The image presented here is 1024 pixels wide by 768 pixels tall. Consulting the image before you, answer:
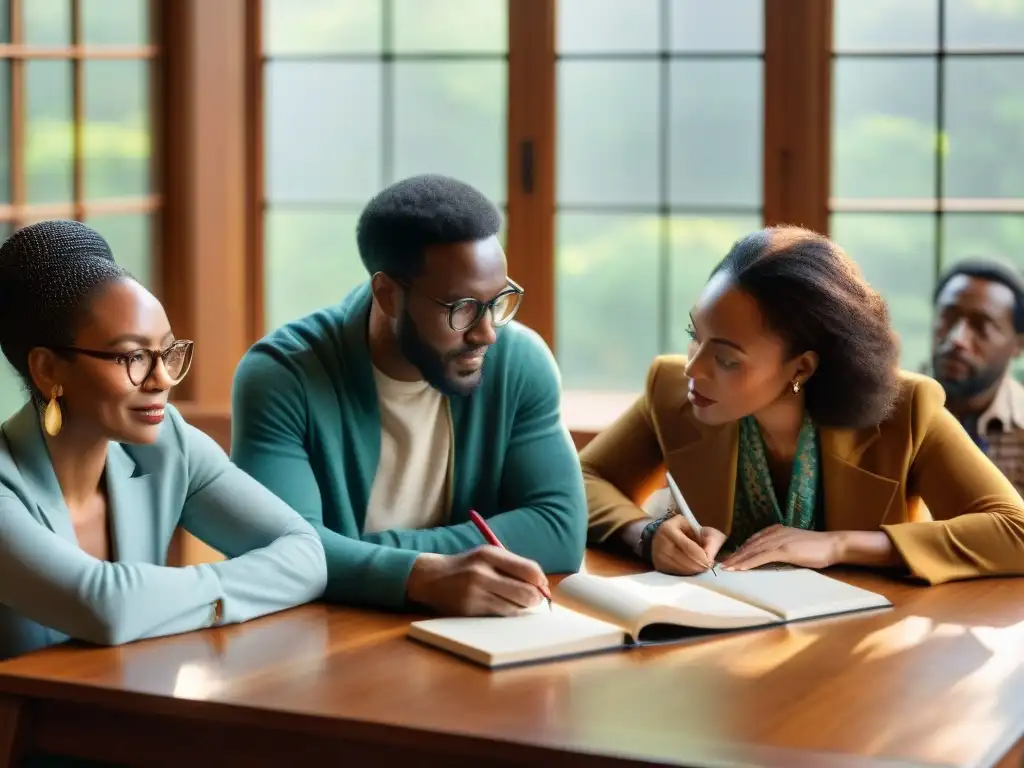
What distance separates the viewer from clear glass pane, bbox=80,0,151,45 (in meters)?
3.92

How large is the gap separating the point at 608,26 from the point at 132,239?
1.35m

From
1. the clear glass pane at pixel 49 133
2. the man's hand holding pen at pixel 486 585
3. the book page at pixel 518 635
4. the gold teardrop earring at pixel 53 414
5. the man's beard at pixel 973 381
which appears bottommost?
the book page at pixel 518 635

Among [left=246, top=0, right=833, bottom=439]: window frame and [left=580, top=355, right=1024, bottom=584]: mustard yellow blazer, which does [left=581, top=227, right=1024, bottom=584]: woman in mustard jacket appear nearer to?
[left=580, top=355, right=1024, bottom=584]: mustard yellow blazer

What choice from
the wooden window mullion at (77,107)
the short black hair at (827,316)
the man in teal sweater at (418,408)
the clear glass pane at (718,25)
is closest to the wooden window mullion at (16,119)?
the wooden window mullion at (77,107)

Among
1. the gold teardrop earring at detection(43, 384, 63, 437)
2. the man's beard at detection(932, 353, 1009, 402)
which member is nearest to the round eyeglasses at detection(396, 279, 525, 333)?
the gold teardrop earring at detection(43, 384, 63, 437)

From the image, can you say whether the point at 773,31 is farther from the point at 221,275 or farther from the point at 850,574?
the point at 850,574

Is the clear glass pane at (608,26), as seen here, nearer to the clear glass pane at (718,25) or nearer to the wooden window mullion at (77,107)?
the clear glass pane at (718,25)

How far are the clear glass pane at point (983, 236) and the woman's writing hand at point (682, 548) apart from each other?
6.39 ft

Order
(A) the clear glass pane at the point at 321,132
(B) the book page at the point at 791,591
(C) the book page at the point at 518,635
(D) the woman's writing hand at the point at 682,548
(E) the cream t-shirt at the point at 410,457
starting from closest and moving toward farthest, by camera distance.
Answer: (C) the book page at the point at 518,635, (B) the book page at the point at 791,591, (D) the woman's writing hand at the point at 682,548, (E) the cream t-shirt at the point at 410,457, (A) the clear glass pane at the point at 321,132

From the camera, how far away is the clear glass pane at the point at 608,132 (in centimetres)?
430

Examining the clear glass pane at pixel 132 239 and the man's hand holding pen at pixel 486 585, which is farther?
the clear glass pane at pixel 132 239

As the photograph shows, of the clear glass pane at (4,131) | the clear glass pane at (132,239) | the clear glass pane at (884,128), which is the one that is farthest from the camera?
the clear glass pane at (884,128)

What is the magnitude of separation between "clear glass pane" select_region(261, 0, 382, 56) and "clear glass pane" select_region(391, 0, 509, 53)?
0.07 m

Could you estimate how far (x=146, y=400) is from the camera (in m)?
2.11
